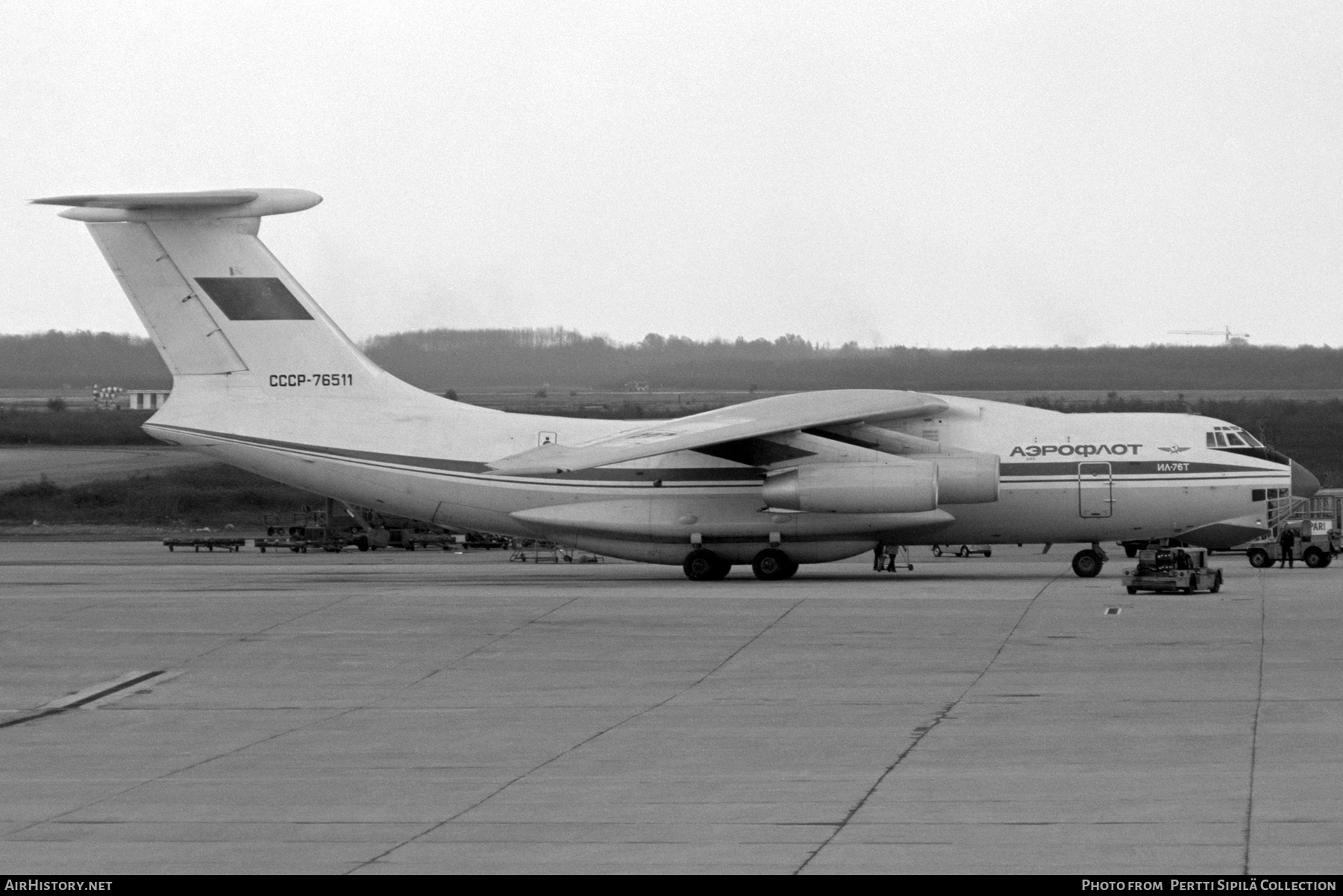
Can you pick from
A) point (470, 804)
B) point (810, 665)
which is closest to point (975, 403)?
point (810, 665)

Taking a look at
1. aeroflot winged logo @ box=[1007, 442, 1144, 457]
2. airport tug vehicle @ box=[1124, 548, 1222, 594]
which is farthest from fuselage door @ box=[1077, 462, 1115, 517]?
airport tug vehicle @ box=[1124, 548, 1222, 594]

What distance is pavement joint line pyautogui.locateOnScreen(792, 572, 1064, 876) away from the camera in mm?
8398

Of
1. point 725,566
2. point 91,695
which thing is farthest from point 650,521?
point 91,695

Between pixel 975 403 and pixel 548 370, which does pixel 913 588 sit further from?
pixel 548 370

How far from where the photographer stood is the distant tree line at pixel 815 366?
4244 cm

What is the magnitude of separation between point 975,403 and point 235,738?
1724 centimetres

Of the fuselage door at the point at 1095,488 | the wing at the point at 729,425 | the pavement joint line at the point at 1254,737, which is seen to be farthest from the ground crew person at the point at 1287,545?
the pavement joint line at the point at 1254,737

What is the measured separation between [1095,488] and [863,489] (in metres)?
4.07

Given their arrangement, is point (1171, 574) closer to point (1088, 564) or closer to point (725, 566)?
point (1088, 564)

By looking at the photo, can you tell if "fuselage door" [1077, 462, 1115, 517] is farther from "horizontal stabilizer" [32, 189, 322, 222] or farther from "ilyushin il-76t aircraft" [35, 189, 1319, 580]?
"horizontal stabilizer" [32, 189, 322, 222]

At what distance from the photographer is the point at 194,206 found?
2638 cm

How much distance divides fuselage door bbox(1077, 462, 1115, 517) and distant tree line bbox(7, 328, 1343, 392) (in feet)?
48.1

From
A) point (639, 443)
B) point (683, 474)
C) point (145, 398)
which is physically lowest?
point (683, 474)

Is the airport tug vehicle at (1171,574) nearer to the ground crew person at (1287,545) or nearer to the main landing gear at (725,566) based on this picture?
the main landing gear at (725,566)
